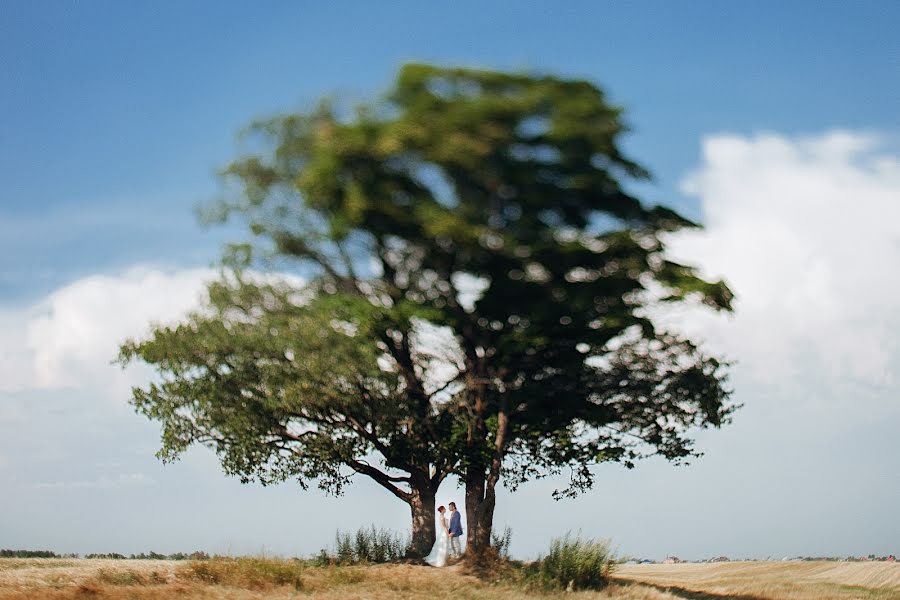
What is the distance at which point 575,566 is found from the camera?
920 inches

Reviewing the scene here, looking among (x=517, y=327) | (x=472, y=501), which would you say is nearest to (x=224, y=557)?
(x=472, y=501)

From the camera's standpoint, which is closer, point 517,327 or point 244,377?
point 517,327

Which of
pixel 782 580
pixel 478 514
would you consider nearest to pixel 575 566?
pixel 478 514

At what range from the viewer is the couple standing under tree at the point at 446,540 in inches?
974

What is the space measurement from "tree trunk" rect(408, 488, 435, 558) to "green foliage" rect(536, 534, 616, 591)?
13.7 feet

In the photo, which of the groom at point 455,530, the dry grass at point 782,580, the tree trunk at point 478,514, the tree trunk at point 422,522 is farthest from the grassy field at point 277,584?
the tree trunk at point 422,522

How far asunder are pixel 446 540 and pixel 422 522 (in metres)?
2.21

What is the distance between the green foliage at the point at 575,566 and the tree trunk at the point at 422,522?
13.7 feet

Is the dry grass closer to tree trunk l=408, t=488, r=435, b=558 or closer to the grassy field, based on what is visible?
the grassy field

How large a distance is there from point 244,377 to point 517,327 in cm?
868

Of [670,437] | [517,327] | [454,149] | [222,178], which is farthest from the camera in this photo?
[670,437]

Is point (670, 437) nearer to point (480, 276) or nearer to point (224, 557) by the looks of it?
point (480, 276)

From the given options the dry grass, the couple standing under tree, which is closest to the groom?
the couple standing under tree

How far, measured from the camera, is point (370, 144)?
65.2 ft
